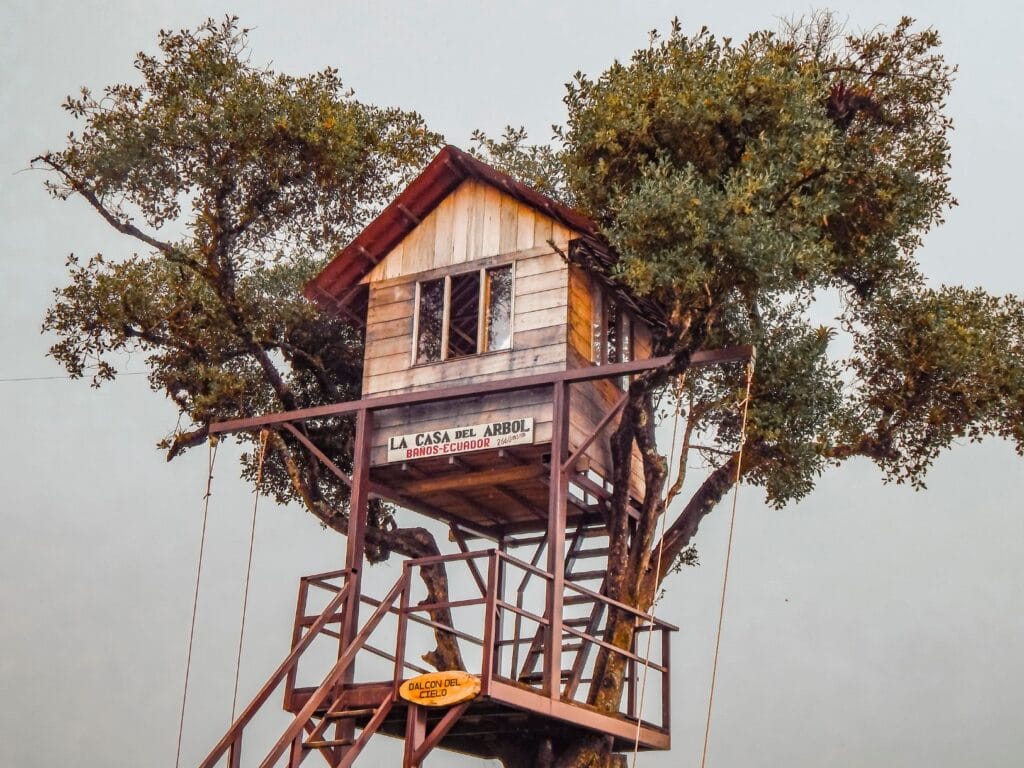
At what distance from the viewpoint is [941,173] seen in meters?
23.4

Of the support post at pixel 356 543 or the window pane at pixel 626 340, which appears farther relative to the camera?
the window pane at pixel 626 340

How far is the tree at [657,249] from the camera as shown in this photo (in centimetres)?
2047

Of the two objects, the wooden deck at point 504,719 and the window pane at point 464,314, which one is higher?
the window pane at point 464,314

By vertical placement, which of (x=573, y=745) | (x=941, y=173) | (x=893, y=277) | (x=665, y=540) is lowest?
(x=573, y=745)

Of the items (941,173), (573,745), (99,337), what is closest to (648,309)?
(941,173)

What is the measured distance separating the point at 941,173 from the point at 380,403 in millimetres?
9786

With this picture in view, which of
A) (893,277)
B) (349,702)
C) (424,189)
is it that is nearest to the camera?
(349,702)

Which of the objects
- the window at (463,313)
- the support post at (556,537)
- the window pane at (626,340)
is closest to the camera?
the support post at (556,537)

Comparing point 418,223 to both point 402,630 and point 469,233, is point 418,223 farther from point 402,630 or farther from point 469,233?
point 402,630

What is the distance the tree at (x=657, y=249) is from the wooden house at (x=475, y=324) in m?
0.71

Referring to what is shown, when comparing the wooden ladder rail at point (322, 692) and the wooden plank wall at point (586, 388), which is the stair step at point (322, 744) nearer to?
the wooden ladder rail at point (322, 692)

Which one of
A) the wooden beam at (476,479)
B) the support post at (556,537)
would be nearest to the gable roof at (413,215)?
the support post at (556,537)

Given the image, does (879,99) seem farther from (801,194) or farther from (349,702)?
(349,702)

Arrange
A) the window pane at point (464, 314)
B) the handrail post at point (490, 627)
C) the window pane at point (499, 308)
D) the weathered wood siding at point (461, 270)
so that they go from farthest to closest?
the window pane at point (464, 314) < the window pane at point (499, 308) < the weathered wood siding at point (461, 270) < the handrail post at point (490, 627)
